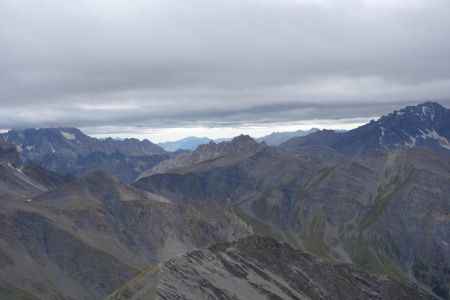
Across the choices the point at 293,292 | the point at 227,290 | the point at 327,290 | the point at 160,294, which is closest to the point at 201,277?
the point at 227,290

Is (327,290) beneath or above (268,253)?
beneath

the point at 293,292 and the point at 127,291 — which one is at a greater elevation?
the point at 127,291

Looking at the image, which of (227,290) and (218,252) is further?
(218,252)

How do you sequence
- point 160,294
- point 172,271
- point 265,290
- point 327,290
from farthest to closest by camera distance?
point 327,290
point 265,290
point 172,271
point 160,294

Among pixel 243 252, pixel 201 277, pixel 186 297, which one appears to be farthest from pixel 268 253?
pixel 186 297

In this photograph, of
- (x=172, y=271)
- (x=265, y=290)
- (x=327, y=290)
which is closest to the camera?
(x=172, y=271)

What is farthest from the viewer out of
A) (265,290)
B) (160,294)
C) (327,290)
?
(327,290)

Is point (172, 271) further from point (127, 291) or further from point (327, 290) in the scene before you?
point (327, 290)

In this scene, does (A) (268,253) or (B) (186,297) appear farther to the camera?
(A) (268,253)

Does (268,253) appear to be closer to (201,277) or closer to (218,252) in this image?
(218,252)
